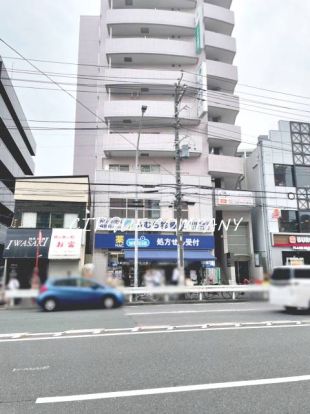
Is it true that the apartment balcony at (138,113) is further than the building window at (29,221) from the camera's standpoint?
Yes

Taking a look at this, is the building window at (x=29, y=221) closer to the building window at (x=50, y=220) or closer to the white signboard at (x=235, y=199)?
the building window at (x=50, y=220)

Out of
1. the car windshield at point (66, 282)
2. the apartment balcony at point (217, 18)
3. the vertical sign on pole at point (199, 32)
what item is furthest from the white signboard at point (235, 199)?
the apartment balcony at point (217, 18)

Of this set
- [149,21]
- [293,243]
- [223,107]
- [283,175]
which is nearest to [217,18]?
[149,21]

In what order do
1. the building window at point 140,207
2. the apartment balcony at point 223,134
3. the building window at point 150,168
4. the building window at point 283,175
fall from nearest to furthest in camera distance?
1. the building window at point 140,207
2. the building window at point 283,175
3. the building window at point 150,168
4. the apartment balcony at point 223,134

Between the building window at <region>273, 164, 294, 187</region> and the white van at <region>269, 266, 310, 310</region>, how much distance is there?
39.7 metres

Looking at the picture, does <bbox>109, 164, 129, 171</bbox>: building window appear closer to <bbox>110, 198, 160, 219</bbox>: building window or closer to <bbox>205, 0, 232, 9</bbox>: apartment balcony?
<bbox>205, 0, 232, 9</bbox>: apartment balcony

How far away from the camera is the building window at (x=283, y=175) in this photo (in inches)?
1603

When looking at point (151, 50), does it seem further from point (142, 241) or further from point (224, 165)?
point (142, 241)

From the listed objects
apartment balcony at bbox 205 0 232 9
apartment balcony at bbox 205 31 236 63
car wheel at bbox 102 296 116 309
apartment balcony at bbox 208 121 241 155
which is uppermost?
apartment balcony at bbox 205 0 232 9

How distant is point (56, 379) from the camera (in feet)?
35.7

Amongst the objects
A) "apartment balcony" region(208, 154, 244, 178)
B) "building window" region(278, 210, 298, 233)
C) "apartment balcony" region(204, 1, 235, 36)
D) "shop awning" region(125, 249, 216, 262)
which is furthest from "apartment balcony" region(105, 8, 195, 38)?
"shop awning" region(125, 249, 216, 262)

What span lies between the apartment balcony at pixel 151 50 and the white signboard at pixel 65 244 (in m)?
49.3

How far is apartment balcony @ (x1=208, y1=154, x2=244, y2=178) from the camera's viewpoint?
45.9 meters

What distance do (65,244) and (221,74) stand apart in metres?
51.3
